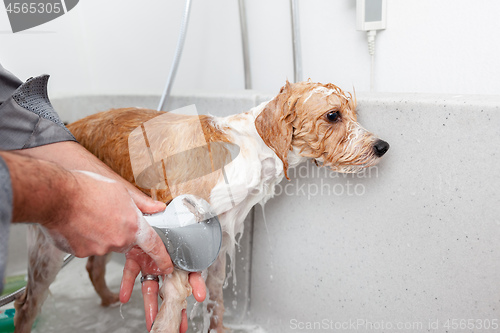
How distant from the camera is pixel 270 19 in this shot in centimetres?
169

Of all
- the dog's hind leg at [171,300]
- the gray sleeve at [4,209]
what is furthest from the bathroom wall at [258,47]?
the gray sleeve at [4,209]

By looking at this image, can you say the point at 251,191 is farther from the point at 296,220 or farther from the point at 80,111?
the point at 80,111

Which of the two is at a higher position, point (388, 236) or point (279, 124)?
point (279, 124)

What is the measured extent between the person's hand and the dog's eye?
48cm

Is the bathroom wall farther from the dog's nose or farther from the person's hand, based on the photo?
the person's hand

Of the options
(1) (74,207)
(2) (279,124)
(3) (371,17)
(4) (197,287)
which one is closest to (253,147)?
(2) (279,124)

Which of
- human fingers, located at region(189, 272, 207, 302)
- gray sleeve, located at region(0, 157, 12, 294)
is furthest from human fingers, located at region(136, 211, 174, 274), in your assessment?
gray sleeve, located at region(0, 157, 12, 294)

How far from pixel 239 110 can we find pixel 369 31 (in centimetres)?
48

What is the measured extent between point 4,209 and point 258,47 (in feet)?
4.45

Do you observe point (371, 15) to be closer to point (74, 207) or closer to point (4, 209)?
point (74, 207)

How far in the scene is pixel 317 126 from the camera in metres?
1.05

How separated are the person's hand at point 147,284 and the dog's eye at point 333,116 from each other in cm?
48

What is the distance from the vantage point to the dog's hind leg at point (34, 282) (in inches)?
46.9

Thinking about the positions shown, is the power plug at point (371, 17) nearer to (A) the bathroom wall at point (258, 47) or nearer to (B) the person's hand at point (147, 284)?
(A) the bathroom wall at point (258, 47)
